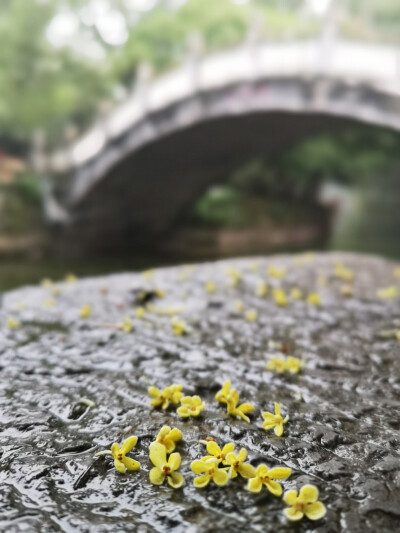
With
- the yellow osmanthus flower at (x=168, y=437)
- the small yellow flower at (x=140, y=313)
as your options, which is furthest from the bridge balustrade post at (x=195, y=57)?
the yellow osmanthus flower at (x=168, y=437)

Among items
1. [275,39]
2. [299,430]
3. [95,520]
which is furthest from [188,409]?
[275,39]

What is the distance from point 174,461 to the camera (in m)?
1.72

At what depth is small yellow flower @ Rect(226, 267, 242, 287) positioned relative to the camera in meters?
5.11

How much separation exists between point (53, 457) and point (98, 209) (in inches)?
595

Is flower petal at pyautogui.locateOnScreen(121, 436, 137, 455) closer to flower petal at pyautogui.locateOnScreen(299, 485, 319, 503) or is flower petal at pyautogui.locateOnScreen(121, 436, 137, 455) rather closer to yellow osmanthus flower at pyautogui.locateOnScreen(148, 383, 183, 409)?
yellow osmanthus flower at pyautogui.locateOnScreen(148, 383, 183, 409)

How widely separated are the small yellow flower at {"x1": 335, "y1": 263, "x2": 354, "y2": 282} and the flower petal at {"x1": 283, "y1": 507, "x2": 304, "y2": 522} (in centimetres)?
424

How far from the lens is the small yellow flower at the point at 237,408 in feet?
7.00

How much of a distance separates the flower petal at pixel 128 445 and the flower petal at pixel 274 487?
536 mm

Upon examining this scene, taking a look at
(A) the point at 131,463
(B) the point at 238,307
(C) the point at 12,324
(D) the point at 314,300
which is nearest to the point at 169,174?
(D) the point at 314,300

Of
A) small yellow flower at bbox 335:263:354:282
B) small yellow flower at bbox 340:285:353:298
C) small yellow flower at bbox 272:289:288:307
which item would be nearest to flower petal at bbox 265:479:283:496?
small yellow flower at bbox 272:289:288:307

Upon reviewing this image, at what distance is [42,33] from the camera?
51.9 ft

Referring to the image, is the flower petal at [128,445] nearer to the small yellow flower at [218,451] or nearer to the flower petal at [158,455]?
the flower petal at [158,455]

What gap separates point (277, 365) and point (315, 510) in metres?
1.25

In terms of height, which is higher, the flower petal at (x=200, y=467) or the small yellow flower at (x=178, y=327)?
the small yellow flower at (x=178, y=327)
